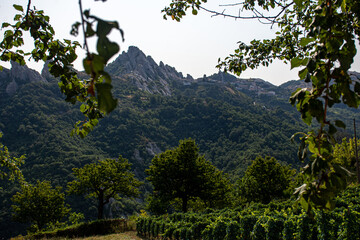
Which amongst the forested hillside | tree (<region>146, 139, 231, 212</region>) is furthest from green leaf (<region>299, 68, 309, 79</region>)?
the forested hillside

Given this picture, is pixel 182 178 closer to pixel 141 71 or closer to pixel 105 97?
pixel 105 97

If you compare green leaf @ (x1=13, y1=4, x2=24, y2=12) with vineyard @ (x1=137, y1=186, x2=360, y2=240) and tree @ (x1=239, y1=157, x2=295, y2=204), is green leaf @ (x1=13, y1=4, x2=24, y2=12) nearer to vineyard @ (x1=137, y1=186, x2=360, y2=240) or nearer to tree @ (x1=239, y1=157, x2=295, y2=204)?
vineyard @ (x1=137, y1=186, x2=360, y2=240)

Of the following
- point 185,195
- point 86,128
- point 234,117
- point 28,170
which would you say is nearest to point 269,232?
point 86,128

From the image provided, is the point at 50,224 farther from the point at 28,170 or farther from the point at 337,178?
the point at 28,170

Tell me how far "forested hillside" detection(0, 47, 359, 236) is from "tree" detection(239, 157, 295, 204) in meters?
46.3

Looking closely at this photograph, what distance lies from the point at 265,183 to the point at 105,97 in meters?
28.5

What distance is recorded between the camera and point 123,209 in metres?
66.8

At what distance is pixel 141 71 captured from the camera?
17700cm

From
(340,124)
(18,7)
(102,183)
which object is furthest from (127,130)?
(340,124)

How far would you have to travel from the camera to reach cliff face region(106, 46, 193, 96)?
168 meters

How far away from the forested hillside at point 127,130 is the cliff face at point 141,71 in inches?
77.2

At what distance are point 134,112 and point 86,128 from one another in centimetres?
12708

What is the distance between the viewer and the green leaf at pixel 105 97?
1.82ft

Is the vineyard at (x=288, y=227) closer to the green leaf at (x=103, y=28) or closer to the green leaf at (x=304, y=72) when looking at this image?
the green leaf at (x=304, y=72)
